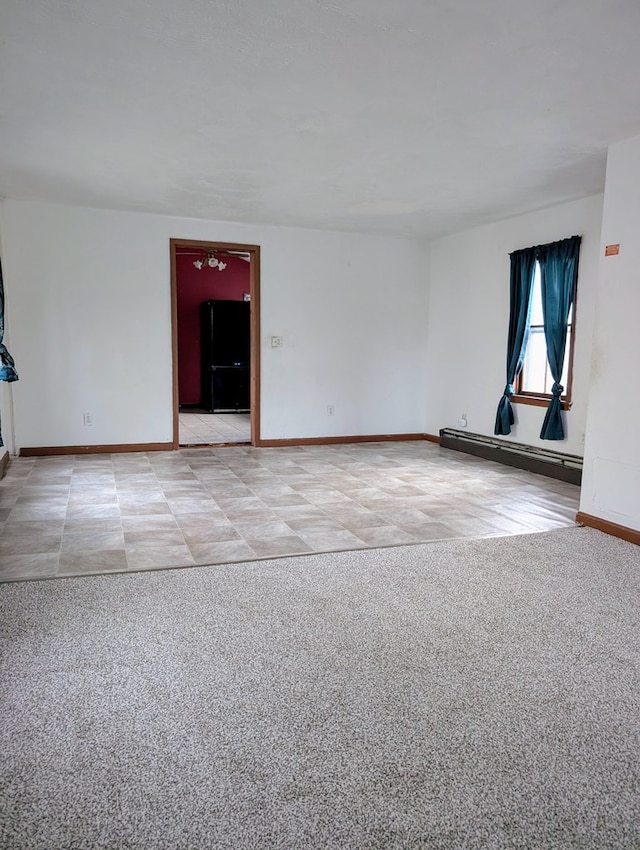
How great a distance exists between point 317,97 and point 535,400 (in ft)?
11.8

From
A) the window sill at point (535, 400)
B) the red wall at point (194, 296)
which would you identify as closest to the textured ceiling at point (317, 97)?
the window sill at point (535, 400)

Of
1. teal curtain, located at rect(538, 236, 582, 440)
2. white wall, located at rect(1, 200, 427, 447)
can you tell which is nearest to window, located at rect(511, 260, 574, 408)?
teal curtain, located at rect(538, 236, 582, 440)

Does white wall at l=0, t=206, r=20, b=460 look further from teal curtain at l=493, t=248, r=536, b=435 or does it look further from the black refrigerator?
teal curtain at l=493, t=248, r=536, b=435

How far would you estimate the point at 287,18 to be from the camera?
236 centimetres

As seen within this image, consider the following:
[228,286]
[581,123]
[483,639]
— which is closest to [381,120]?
[581,123]

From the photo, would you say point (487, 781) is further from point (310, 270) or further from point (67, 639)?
point (310, 270)

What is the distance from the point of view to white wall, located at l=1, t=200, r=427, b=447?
5832mm

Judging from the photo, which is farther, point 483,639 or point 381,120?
point 381,120

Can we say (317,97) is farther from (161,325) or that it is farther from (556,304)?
(161,325)

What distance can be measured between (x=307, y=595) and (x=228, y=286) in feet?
28.6

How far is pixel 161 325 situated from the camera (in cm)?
625

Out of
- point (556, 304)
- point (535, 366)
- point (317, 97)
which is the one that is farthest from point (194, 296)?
point (317, 97)

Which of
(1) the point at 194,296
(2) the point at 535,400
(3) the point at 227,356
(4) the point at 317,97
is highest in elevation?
(4) the point at 317,97

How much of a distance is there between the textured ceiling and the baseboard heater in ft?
7.34
